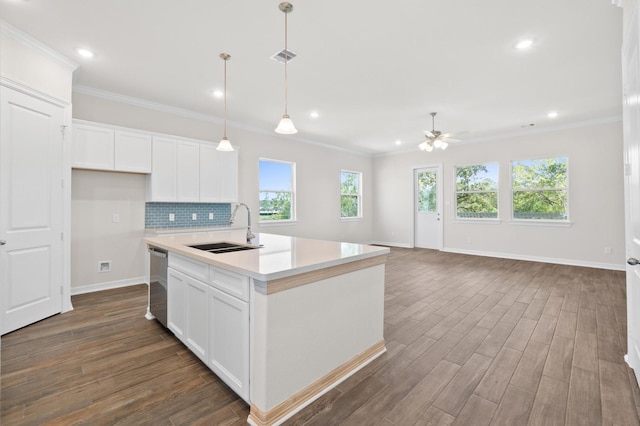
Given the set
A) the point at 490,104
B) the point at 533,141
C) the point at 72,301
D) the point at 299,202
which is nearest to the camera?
the point at 72,301

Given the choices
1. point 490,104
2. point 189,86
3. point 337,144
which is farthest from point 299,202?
point 490,104

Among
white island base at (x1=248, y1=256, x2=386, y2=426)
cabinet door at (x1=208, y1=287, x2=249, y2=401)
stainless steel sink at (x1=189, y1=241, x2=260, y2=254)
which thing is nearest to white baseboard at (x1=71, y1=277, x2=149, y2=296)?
stainless steel sink at (x1=189, y1=241, x2=260, y2=254)

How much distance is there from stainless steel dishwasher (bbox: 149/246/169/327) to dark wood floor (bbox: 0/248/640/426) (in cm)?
17

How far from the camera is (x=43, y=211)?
301 cm

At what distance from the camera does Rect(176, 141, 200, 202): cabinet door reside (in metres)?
4.48

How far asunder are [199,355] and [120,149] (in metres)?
3.16

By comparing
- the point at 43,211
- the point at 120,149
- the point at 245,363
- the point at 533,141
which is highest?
the point at 533,141

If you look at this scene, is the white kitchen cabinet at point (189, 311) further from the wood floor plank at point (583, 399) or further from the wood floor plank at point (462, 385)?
the wood floor plank at point (583, 399)

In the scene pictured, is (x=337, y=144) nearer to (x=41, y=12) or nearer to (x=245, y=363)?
(x=41, y=12)

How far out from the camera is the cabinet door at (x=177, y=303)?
2346mm

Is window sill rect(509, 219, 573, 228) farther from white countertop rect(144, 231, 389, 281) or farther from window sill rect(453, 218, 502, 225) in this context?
white countertop rect(144, 231, 389, 281)

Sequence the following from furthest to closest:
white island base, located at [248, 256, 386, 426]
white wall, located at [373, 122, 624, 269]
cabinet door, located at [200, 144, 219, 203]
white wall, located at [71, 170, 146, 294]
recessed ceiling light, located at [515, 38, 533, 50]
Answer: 1. white wall, located at [373, 122, 624, 269]
2. cabinet door, located at [200, 144, 219, 203]
3. white wall, located at [71, 170, 146, 294]
4. recessed ceiling light, located at [515, 38, 533, 50]
5. white island base, located at [248, 256, 386, 426]

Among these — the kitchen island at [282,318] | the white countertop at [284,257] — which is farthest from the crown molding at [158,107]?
the kitchen island at [282,318]

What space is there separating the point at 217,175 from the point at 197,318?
3.18 meters
